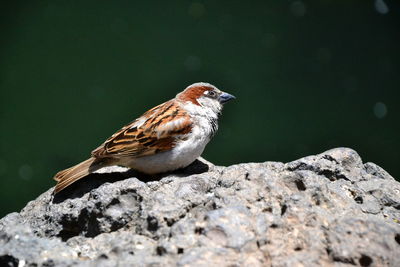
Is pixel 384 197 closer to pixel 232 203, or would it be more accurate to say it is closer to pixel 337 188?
pixel 337 188

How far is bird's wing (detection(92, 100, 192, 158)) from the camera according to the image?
3055 mm

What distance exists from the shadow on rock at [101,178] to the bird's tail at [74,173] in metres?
0.04

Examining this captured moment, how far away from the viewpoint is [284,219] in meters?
2.03

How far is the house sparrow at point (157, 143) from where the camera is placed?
9.93 ft

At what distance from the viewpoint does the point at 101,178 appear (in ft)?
9.80

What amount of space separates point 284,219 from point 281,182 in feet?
0.92

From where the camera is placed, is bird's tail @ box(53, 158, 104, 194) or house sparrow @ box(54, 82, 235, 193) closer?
bird's tail @ box(53, 158, 104, 194)

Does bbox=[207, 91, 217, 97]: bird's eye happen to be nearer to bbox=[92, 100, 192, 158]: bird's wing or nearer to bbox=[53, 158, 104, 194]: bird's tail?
bbox=[92, 100, 192, 158]: bird's wing

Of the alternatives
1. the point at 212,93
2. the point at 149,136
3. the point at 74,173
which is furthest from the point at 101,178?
the point at 212,93

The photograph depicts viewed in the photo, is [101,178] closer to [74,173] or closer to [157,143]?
[74,173]

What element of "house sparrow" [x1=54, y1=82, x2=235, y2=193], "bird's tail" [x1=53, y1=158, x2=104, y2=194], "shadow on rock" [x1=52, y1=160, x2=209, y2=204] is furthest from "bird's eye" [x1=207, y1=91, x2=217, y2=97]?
"bird's tail" [x1=53, y1=158, x2=104, y2=194]

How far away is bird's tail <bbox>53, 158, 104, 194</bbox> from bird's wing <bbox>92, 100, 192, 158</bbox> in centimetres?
6

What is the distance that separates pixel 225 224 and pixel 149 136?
130cm

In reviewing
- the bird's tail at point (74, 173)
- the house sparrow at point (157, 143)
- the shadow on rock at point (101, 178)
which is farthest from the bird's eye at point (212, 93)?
the bird's tail at point (74, 173)
